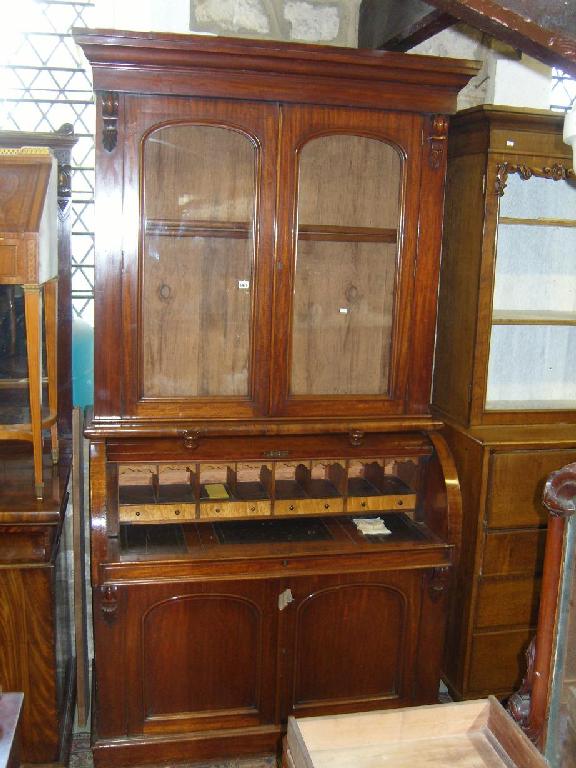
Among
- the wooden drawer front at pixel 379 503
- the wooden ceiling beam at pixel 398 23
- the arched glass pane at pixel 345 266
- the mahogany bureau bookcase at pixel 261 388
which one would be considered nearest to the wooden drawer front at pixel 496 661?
the mahogany bureau bookcase at pixel 261 388

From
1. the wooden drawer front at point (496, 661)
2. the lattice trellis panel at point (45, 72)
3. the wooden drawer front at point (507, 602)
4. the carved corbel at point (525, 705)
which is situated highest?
the lattice trellis panel at point (45, 72)

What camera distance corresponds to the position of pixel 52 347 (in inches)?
91.9

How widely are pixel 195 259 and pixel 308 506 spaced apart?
2.66 feet

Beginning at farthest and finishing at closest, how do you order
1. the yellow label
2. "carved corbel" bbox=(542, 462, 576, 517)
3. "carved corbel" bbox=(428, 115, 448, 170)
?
1. the yellow label
2. "carved corbel" bbox=(428, 115, 448, 170)
3. "carved corbel" bbox=(542, 462, 576, 517)

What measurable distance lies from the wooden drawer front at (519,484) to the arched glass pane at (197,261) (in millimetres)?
839

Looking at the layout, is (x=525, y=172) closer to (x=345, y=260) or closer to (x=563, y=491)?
(x=345, y=260)

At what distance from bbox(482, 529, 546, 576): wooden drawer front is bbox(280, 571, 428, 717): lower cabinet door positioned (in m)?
0.27

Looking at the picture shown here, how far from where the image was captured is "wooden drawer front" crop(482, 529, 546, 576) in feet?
8.05

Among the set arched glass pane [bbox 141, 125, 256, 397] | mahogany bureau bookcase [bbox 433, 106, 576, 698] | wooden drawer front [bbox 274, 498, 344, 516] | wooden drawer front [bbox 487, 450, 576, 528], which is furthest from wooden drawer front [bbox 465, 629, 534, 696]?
arched glass pane [bbox 141, 125, 256, 397]

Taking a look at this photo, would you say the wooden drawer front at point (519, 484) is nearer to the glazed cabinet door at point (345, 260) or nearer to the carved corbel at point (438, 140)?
the glazed cabinet door at point (345, 260)

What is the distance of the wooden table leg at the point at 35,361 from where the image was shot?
1.96 metres

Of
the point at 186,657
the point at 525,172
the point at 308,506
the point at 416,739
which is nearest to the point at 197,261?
the point at 308,506

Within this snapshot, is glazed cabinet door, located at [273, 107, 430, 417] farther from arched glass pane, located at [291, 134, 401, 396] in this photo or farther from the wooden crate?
the wooden crate

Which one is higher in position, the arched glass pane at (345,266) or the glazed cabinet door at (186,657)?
the arched glass pane at (345,266)
